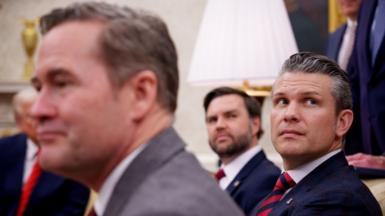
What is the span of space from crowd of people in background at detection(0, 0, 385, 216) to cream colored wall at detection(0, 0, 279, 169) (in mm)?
1645

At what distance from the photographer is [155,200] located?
1228 millimetres

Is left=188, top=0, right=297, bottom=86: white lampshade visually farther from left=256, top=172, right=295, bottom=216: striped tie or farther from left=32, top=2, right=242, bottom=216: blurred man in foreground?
left=32, top=2, right=242, bottom=216: blurred man in foreground

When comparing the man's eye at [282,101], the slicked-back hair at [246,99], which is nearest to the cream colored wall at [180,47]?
the slicked-back hair at [246,99]

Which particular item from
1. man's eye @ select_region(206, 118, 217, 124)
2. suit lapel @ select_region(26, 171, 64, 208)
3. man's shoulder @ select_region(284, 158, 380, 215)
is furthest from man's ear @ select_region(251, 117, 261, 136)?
man's shoulder @ select_region(284, 158, 380, 215)

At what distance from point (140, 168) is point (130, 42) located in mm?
250

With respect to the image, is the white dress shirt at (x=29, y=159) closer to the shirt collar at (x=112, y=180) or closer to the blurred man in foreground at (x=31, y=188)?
the blurred man in foreground at (x=31, y=188)

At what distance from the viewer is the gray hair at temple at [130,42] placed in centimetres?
135

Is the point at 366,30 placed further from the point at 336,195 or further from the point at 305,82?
the point at 336,195

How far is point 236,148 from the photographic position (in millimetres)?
4203

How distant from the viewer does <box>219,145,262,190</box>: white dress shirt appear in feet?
13.3

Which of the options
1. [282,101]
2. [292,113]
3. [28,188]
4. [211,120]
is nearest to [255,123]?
[211,120]

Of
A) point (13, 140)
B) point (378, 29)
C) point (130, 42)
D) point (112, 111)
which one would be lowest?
point (13, 140)

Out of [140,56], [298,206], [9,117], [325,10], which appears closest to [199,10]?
[325,10]

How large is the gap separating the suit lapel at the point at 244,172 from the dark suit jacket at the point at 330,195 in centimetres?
123
